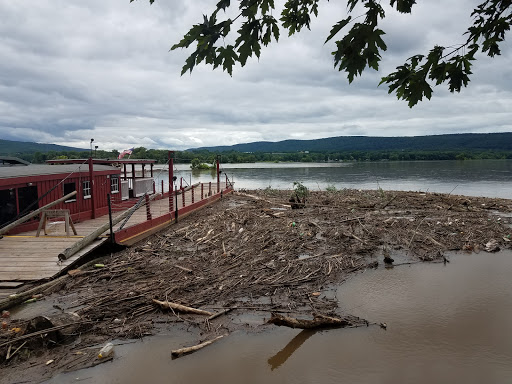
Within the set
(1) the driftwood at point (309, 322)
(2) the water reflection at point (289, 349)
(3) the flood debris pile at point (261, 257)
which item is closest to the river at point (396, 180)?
(3) the flood debris pile at point (261, 257)

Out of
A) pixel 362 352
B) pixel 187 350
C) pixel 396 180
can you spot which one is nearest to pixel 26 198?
pixel 187 350

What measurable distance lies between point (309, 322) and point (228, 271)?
3.71 meters

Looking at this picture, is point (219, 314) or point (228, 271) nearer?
point (219, 314)

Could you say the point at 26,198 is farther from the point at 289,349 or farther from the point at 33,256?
the point at 289,349

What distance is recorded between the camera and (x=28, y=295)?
7949 mm

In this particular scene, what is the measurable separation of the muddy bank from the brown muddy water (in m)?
0.48

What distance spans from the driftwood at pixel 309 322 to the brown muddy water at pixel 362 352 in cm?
14

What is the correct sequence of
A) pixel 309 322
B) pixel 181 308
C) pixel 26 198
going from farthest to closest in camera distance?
pixel 26 198 → pixel 181 308 → pixel 309 322

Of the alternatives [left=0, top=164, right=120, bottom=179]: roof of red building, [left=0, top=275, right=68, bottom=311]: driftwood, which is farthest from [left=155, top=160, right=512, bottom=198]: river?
[left=0, top=275, right=68, bottom=311]: driftwood

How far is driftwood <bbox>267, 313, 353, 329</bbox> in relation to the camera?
7.17 metres

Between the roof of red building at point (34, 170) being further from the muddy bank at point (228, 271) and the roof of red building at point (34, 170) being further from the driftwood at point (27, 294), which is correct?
the driftwood at point (27, 294)

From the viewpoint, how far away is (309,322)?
7.20m

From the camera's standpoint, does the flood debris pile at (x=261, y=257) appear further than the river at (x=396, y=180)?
No

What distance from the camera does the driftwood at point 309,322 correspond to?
717 centimetres
